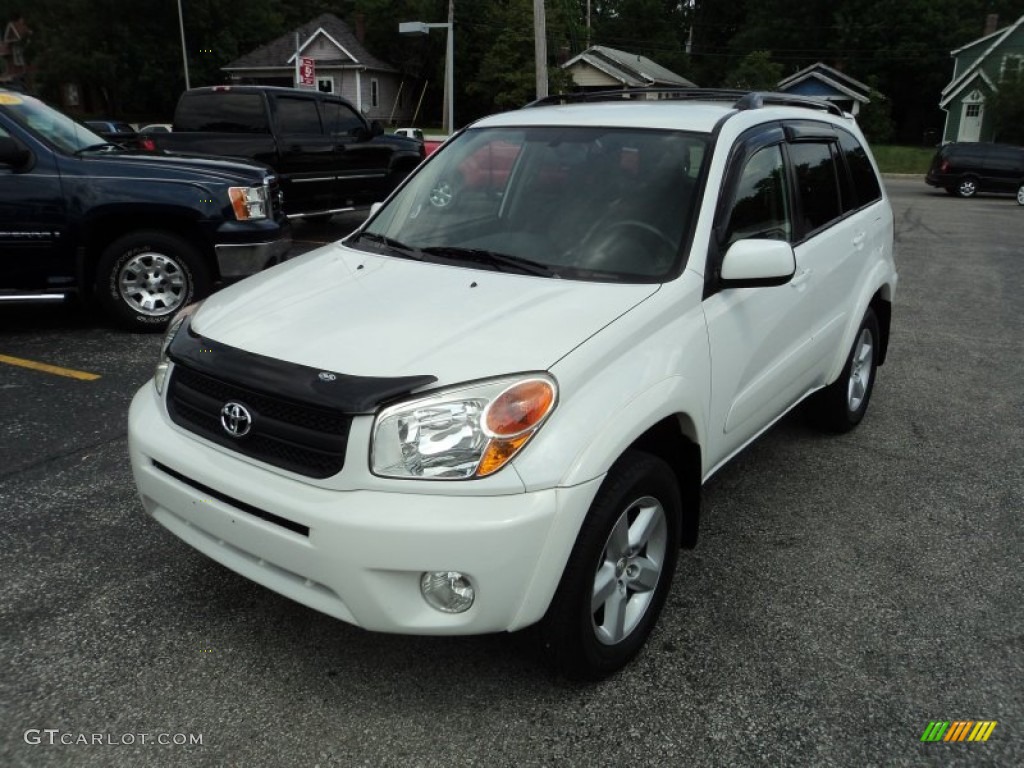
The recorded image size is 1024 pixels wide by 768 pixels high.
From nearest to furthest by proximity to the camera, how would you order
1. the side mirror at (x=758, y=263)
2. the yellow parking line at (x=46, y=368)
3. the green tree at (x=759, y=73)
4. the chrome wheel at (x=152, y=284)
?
the side mirror at (x=758, y=263) → the yellow parking line at (x=46, y=368) → the chrome wheel at (x=152, y=284) → the green tree at (x=759, y=73)

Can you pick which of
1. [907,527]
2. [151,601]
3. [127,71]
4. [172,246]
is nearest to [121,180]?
[172,246]

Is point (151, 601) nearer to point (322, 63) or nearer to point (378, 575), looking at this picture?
point (378, 575)

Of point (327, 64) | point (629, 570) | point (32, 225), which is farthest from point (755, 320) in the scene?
point (327, 64)

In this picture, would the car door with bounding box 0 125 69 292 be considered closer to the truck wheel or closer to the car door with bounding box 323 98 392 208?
the truck wheel

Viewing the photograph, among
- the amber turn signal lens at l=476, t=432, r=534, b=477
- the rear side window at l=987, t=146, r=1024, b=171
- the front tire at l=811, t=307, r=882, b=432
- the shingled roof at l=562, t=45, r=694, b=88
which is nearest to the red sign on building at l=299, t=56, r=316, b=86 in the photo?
the rear side window at l=987, t=146, r=1024, b=171

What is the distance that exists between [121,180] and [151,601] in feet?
14.2

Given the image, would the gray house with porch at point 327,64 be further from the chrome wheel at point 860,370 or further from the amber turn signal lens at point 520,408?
the amber turn signal lens at point 520,408

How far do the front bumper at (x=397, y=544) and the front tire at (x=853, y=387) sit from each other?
2828 millimetres

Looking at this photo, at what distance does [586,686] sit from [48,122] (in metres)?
6.29

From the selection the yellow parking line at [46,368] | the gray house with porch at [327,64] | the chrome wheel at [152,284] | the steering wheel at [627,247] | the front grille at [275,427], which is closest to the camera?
the front grille at [275,427]

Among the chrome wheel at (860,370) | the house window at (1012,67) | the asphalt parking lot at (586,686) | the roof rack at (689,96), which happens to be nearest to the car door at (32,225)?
the asphalt parking lot at (586,686)

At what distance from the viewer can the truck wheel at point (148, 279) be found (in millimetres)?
6488

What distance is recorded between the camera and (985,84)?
1854 inches

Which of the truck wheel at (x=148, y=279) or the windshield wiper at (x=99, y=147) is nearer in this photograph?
the truck wheel at (x=148, y=279)
